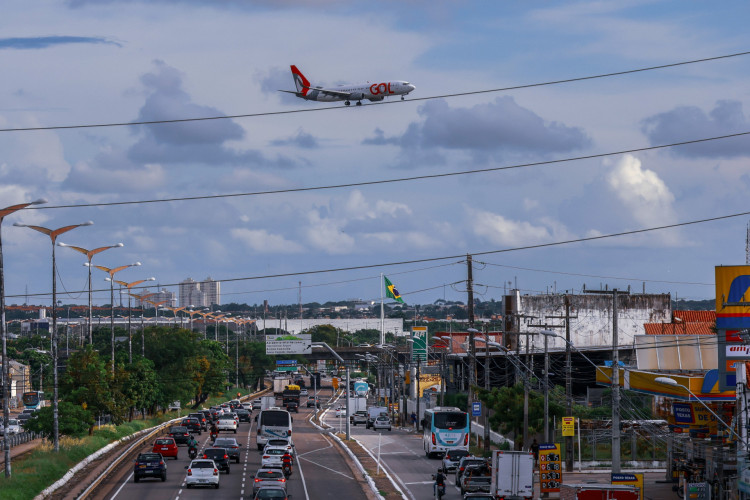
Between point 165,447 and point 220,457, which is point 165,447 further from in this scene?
point 220,457

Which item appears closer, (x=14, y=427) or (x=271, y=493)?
(x=271, y=493)

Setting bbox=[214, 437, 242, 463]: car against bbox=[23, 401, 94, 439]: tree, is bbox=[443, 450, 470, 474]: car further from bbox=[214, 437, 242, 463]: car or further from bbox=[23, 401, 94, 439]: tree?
bbox=[23, 401, 94, 439]: tree

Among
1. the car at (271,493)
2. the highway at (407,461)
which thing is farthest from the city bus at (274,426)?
the car at (271,493)

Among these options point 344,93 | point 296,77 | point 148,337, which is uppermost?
point 296,77

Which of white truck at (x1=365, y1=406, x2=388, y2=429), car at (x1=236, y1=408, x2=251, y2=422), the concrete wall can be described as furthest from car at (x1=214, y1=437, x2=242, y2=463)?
the concrete wall

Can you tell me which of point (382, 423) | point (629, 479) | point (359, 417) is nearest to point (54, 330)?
point (629, 479)

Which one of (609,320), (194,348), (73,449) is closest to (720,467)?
(73,449)

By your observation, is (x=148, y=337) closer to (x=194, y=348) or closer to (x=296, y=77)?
(x=194, y=348)

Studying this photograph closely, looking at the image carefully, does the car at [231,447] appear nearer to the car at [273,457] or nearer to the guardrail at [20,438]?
the car at [273,457]
